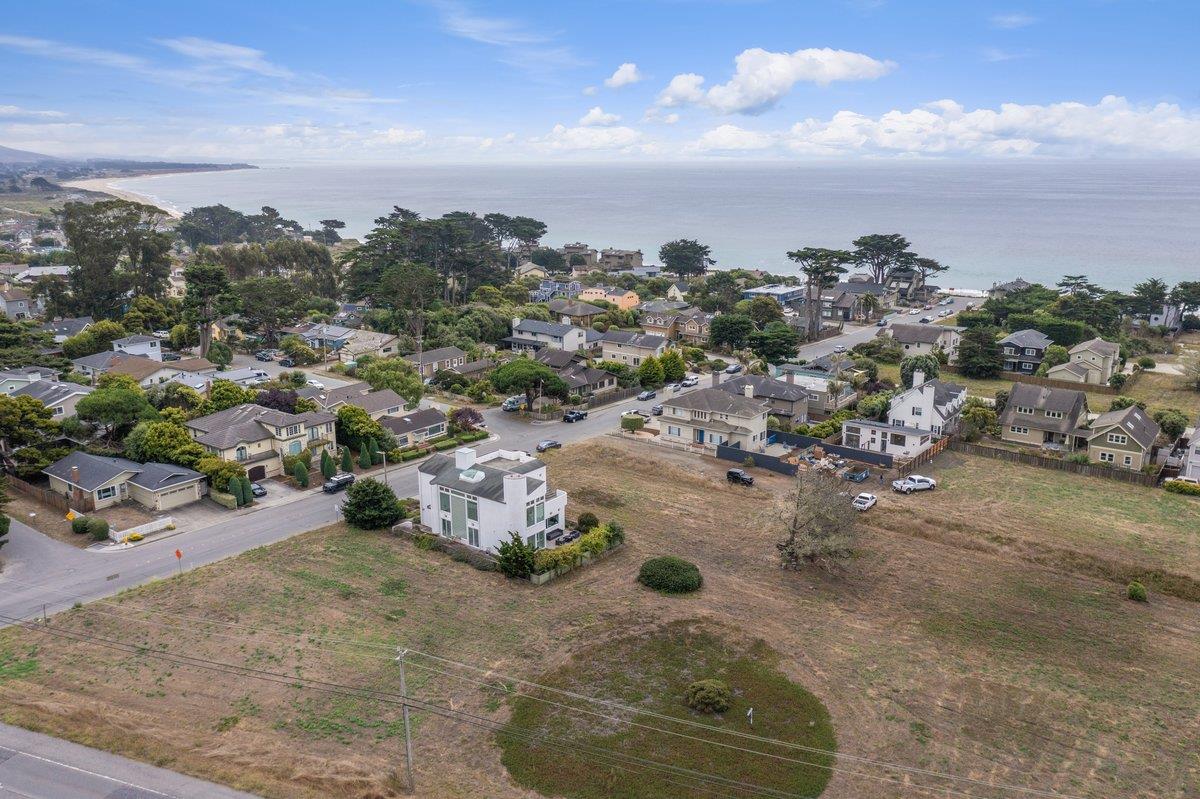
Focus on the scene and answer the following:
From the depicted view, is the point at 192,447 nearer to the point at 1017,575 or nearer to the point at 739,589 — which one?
the point at 739,589

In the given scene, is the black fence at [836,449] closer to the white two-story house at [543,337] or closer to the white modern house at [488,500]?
the white modern house at [488,500]

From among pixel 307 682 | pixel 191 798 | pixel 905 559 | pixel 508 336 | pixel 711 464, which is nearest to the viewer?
pixel 191 798

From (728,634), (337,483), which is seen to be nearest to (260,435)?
(337,483)

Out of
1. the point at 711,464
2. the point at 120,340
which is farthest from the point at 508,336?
the point at 711,464

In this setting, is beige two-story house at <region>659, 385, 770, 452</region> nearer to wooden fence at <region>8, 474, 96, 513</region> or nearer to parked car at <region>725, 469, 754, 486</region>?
parked car at <region>725, 469, 754, 486</region>

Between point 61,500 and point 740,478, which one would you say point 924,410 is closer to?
point 740,478

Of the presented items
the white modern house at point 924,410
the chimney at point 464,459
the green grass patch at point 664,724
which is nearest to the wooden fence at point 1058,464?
the white modern house at point 924,410
